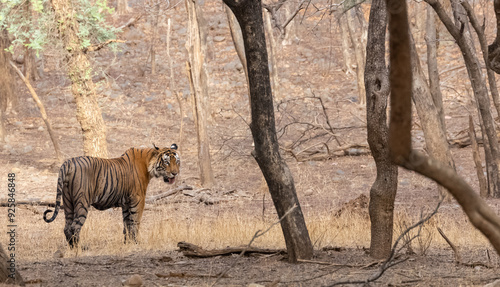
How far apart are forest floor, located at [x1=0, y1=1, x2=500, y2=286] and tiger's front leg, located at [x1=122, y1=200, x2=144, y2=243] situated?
217 mm

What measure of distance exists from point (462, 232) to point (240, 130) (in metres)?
16.8

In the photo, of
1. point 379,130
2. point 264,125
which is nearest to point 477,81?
point 379,130

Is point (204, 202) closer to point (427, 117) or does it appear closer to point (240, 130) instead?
point (427, 117)

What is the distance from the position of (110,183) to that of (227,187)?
8.70 meters

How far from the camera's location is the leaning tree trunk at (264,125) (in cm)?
574

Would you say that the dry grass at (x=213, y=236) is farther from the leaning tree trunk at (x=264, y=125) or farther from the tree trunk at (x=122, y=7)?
the tree trunk at (x=122, y=7)

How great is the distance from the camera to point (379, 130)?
5.76 meters

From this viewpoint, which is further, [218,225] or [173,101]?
[173,101]

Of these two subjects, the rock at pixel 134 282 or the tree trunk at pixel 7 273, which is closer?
the tree trunk at pixel 7 273

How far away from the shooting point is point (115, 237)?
847cm

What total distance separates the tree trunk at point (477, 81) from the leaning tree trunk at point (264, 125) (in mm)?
4656

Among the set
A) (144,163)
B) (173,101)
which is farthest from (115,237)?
(173,101)

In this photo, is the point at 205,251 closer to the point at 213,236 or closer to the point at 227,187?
the point at 213,236

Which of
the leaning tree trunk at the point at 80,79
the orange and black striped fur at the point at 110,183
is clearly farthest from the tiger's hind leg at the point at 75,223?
the leaning tree trunk at the point at 80,79
